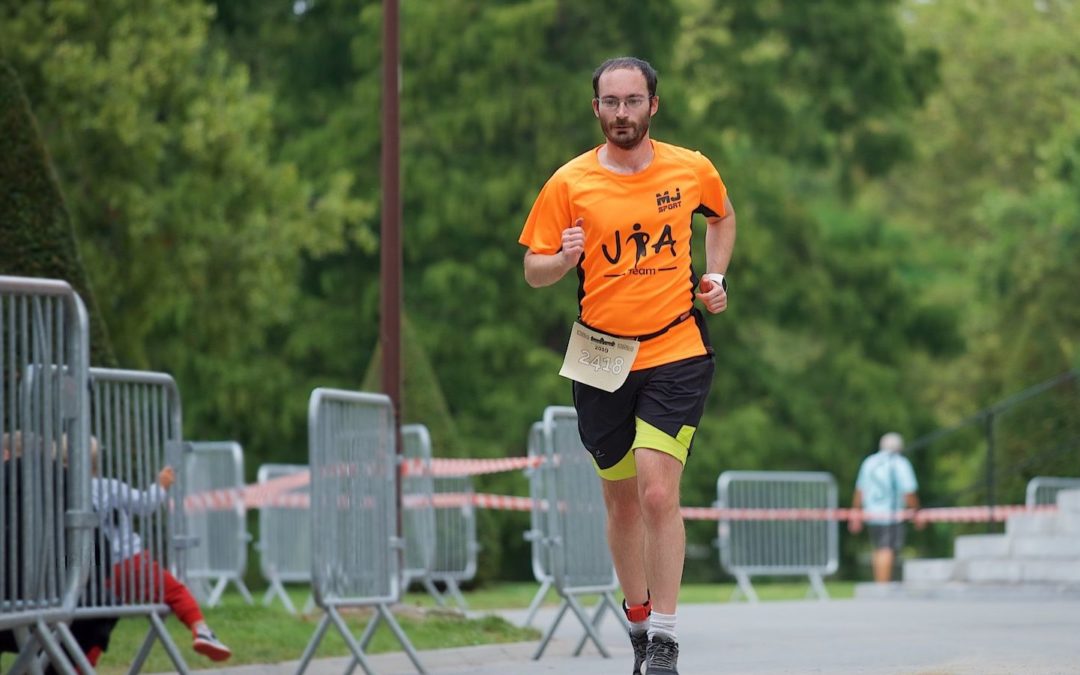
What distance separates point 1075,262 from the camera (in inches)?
1492

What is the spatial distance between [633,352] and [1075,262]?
31.0 m

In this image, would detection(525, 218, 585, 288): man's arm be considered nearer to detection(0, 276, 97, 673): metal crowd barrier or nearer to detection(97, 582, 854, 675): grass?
detection(0, 276, 97, 673): metal crowd barrier

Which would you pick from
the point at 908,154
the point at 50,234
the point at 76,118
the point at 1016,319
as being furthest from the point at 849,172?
the point at 50,234

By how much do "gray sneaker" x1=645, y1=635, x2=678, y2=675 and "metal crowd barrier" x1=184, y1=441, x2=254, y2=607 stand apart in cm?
1164

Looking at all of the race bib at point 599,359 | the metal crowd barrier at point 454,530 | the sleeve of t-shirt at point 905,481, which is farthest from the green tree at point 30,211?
the sleeve of t-shirt at point 905,481

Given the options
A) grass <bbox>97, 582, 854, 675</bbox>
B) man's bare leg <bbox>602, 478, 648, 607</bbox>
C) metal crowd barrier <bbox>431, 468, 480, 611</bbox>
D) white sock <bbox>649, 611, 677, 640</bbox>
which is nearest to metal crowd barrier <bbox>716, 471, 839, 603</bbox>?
metal crowd barrier <bbox>431, 468, 480, 611</bbox>

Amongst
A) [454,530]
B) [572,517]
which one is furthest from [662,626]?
[454,530]

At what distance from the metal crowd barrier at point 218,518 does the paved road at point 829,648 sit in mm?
4129

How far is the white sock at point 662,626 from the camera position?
8.01 meters

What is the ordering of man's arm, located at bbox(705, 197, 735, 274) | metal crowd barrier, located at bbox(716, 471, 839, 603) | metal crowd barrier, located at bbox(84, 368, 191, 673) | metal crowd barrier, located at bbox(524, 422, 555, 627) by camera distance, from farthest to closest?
1. metal crowd barrier, located at bbox(716, 471, 839, 603)
2. metal crowd barrier, located at bbox(524, 422, 555, 627)
3. metal crowd barrier, located at bbox(84, 368, 191, 673)
4. man's arm, located at bbox(705, 197, 735, 274)

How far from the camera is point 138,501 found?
30.9 feet

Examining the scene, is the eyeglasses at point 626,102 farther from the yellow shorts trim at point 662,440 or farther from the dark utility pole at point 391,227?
the dark utility pole at point 391,227

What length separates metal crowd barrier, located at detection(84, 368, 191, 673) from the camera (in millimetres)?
9070

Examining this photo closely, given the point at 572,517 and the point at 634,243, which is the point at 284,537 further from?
the point at 634,243
